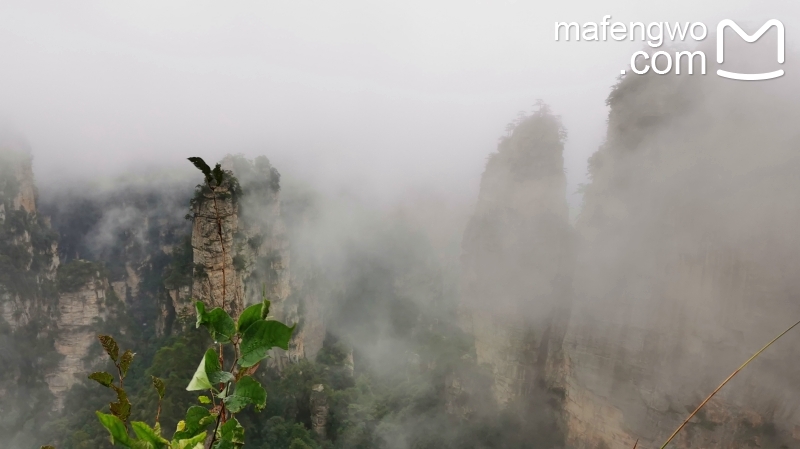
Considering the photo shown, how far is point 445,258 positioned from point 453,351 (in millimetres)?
13290

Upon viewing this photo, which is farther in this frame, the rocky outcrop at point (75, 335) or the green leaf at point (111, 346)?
the rocky outcrop at point (75, 335)

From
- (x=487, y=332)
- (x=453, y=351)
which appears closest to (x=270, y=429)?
(x=453, y=351)

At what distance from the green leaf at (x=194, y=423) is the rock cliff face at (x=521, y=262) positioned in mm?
9714

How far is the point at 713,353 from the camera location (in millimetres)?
5801

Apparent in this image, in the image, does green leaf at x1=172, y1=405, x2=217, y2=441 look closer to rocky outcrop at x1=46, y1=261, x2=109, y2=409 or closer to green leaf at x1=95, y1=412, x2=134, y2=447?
green leaf at x1=95, y1=412, x2=134, y2=447

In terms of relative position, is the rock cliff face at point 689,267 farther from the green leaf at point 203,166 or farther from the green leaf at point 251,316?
the green leaf at point 203,166

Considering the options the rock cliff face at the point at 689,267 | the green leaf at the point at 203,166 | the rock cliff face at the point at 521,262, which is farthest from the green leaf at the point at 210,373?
the rock cliff face at the point at 521,262

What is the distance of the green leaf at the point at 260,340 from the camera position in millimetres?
945

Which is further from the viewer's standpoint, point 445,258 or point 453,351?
point 445,258

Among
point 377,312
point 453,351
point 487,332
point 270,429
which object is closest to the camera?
point 487,332

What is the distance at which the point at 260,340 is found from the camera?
0.96 m

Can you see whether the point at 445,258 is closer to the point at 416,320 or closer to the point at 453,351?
the point at 416,320

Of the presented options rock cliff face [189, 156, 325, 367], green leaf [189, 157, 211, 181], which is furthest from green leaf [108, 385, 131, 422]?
rock cliff face [189, 156, 325, 367]

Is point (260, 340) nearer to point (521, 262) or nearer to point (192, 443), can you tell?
point (192, 443)
